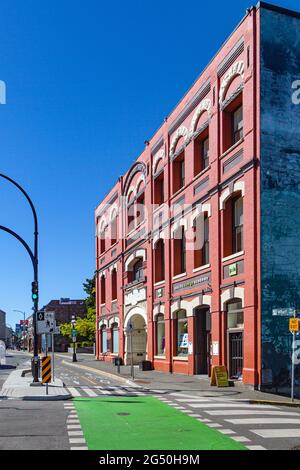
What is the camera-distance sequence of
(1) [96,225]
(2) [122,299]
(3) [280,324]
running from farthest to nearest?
(1) [96,225] < (2) [122,299] < (3) [280,324]

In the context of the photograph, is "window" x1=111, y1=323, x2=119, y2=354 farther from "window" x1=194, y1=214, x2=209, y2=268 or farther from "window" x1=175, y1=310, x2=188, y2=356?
"window" x1=194, y1=214, x2=209, y2=268

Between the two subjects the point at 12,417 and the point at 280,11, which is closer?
the point at 12,417

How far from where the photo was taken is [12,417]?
47.1 ft

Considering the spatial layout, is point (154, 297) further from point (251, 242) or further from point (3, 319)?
point (3, 319)

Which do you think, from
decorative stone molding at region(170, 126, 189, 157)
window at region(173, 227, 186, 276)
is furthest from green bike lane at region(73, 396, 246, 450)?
decorative stone molding at region(170, 126, 189, 157)

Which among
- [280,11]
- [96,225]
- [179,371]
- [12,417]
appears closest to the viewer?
[12,417]

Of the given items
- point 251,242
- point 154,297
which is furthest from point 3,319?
point 251,242

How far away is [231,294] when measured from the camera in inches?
964

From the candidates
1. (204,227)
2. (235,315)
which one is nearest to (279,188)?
(235,315)

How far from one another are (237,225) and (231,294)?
299 cm

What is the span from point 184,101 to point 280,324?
1419cm

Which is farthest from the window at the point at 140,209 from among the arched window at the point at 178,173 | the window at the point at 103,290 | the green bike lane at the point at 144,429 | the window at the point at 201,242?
the green bike lane at the point at 144,429

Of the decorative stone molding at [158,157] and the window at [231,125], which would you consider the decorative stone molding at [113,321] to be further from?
the window at [231,125]

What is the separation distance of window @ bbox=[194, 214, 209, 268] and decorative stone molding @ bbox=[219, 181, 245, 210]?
282 centimetres
